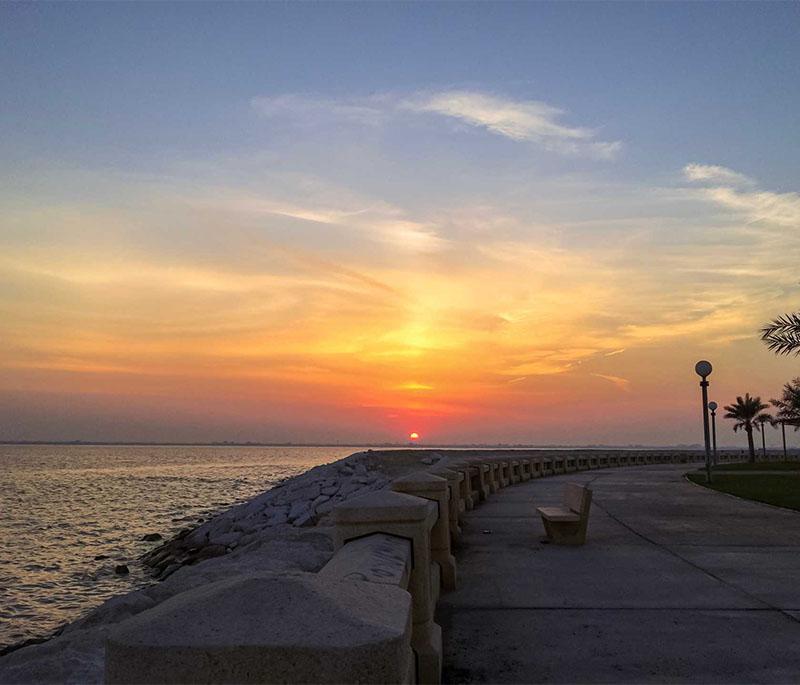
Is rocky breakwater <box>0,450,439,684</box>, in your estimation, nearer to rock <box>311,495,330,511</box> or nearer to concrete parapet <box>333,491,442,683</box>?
rock <box>311,495,330,511</box>

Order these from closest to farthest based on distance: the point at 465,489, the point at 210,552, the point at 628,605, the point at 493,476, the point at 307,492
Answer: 1. the point at 628,605
2. the point at 465,489
3. the point at 493,476
4. the point at 210,552
5. the point at 307,492

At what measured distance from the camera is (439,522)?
756cm

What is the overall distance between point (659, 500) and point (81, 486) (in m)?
53.4

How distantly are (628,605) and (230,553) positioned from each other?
37.3 ft

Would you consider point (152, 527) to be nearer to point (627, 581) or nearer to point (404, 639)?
point (627, 581)

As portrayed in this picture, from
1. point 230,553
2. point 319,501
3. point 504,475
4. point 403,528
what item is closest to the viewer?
point 403,528

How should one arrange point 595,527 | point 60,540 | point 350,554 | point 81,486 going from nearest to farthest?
point 350,554 → point 595,527 → point 60,540 → point 81,486

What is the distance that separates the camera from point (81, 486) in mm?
59156

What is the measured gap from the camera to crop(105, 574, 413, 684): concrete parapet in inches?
92.6

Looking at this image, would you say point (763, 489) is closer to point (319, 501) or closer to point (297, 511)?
point (297, 511)

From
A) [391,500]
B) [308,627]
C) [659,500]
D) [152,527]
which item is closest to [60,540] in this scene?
[152,527]

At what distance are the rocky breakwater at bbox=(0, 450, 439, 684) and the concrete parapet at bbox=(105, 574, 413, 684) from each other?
1.62 ft

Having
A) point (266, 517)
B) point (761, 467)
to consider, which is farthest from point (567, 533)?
Answer: point (761, 467)

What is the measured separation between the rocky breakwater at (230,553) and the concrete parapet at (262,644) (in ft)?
1.62
